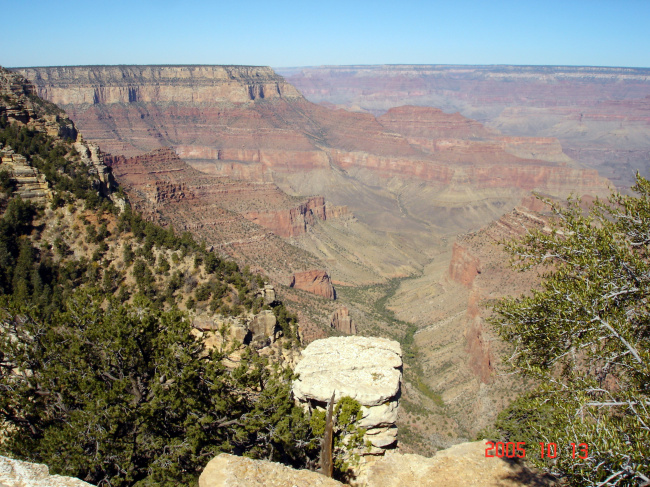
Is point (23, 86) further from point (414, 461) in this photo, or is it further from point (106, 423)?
point (414, 461)

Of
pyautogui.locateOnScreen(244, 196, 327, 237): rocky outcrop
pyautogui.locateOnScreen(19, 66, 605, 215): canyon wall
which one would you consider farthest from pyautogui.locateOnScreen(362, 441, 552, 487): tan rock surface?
pyautogui.locateOnScreen(19, 66, 605, 215): canyon wall

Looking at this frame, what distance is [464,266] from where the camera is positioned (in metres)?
60.5

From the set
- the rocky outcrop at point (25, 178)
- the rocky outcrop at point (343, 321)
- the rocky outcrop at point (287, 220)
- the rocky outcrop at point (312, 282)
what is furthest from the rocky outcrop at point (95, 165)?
the rocky outcrop at point (287, 220)

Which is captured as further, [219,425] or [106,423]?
[219,425]

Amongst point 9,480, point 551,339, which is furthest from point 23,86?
point 551,339

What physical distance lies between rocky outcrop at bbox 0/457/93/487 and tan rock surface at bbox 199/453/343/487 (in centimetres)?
275

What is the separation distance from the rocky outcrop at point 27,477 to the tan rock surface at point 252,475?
2.75m

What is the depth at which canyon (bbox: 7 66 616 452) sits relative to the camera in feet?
152

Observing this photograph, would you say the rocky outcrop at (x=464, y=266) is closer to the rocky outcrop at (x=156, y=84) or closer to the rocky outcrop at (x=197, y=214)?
the rocky outcrop at (x=197, y=214)

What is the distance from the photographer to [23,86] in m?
39.3

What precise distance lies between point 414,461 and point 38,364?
12958mm

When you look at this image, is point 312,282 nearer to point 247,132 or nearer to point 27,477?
point 27,477

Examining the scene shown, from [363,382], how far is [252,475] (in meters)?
5.85

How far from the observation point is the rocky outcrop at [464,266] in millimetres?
57603
